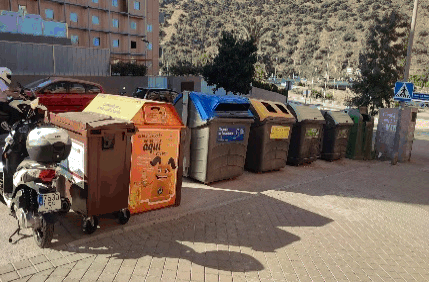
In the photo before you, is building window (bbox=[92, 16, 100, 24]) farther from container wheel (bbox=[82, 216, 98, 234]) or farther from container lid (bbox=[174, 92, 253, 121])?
container wheel (bbox=[82, 216, 98, 234])

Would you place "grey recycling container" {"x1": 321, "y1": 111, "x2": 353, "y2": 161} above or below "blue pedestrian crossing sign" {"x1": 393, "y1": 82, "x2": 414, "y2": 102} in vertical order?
below

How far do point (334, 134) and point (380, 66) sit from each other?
13734 millimetres

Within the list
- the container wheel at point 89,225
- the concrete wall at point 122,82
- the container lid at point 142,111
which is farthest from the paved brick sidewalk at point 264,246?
the concrete wall at point 122,82

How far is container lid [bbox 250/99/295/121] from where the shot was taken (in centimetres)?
761

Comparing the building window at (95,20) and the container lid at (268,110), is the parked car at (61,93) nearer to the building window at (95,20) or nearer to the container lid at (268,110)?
the container lid at (268,110)

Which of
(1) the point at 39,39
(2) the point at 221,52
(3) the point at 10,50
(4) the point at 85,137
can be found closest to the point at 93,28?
(1) the point at 39,39

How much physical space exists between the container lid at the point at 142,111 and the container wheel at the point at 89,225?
1.32m

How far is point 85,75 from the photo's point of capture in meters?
17.4

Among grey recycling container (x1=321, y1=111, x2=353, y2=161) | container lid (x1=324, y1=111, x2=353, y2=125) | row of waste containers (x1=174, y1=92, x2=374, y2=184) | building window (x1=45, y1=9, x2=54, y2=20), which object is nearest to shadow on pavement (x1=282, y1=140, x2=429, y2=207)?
grey recycling container (x1=321, y1=111, x2=353, y2=161)

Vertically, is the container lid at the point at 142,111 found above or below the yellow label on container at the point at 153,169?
above

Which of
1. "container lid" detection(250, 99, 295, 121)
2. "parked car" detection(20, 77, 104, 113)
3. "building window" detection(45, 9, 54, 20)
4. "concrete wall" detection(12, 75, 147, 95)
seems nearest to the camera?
"container lid" detection(250, 99, 295, 121)

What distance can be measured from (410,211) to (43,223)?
5856mm

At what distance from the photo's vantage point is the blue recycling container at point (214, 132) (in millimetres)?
6483

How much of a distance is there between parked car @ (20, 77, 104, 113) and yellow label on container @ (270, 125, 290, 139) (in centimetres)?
616
